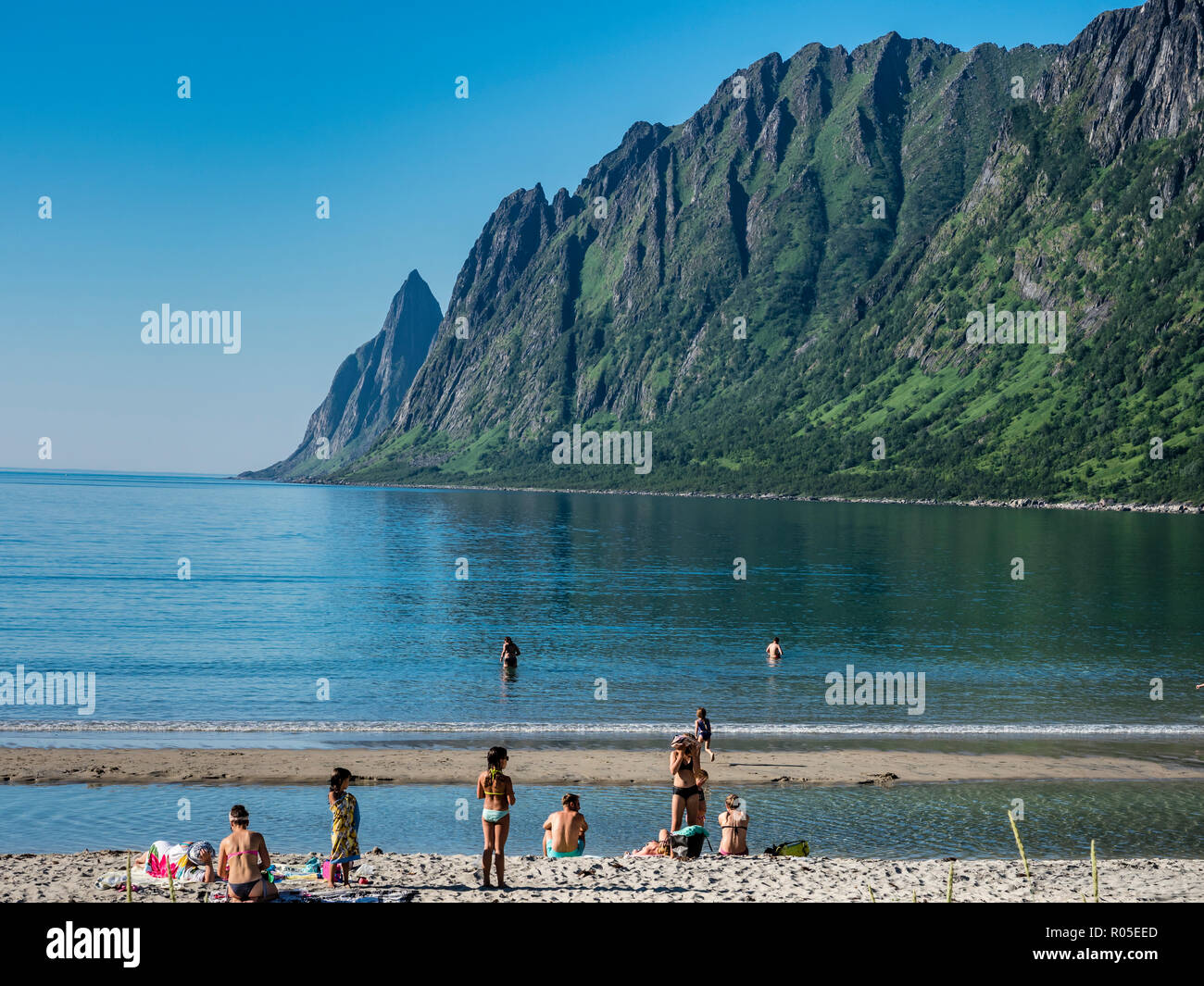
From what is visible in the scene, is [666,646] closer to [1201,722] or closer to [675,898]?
[1201,722]

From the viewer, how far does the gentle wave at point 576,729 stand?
40781 millimetres

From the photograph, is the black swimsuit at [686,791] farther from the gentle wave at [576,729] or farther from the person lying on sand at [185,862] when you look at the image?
the gentle wave at [576,729]

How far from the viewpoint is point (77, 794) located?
3100 centimetres

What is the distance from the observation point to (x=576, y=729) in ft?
136

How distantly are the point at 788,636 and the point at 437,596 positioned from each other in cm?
3579

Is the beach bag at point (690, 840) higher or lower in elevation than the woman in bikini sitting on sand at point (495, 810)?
lower

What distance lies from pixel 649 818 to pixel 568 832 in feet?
18.1

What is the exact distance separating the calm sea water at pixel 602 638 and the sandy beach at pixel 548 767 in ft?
13.1

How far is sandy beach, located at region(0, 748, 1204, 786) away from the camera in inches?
1314

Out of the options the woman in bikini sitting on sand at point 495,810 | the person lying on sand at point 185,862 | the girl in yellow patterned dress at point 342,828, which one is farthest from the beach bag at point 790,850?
the person lying on sand at point 185,862

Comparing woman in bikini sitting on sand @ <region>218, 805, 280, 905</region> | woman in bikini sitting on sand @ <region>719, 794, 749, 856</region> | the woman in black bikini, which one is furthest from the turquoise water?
woman in bikini sitting on sand @ <region>218, 805, 280, 905</region>

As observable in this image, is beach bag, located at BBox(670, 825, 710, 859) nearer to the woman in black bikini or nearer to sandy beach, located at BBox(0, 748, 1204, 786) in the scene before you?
the woman in black bikini
